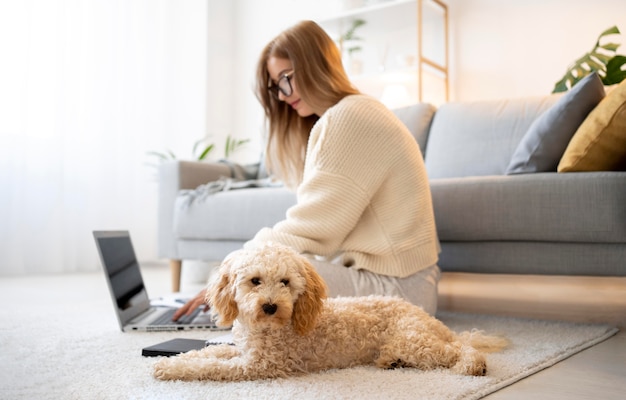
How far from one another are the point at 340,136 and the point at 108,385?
2.92 feet

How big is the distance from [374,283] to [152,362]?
0.67 metres

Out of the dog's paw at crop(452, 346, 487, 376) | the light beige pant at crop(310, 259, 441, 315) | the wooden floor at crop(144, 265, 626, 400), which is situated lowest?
the wooden floor at crop(144, 265, 626, 400)

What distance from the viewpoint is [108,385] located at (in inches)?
45.0

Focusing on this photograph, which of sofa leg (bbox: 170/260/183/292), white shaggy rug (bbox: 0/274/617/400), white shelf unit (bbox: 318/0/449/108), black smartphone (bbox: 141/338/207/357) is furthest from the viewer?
white shelf unit (bbox: 318/0/449/108)

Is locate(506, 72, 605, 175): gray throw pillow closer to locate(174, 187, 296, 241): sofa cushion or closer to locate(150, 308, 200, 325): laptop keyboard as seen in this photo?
locate(174, 187, 296, 241): sofa cushion

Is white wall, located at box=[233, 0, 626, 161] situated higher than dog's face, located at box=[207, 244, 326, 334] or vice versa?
white wall, located at box=[233, 0, 626, 161]

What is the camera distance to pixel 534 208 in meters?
1.96

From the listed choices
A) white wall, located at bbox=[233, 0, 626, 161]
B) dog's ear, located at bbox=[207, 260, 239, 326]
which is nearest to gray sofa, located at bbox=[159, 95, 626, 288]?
dog's ear, located at bbox=[207, 260, 239, 326]

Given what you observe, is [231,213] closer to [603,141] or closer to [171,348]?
[171,348]

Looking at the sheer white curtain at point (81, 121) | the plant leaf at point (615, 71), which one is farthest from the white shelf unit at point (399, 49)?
the sheer white curtain at point (81, 121)

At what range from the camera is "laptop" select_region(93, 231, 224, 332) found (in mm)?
1820

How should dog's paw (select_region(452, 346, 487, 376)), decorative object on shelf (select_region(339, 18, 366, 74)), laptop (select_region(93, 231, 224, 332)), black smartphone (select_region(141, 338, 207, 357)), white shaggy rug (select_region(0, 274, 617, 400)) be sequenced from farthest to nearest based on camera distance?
1. decorative object on shelf (select_region(339, 18, 366, 74))
2. laptop (select_region(93, 231, 224, 332))
3. black smartphone (select_region(141, 338, 207, 357))
4. dog's paw (select_region(452, 346, 487, 376))
5. white shaggy rug (select_region(0, 274, 617, 400))

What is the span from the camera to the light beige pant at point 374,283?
164cm

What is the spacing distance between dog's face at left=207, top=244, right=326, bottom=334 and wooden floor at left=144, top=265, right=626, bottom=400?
1.24 ft
